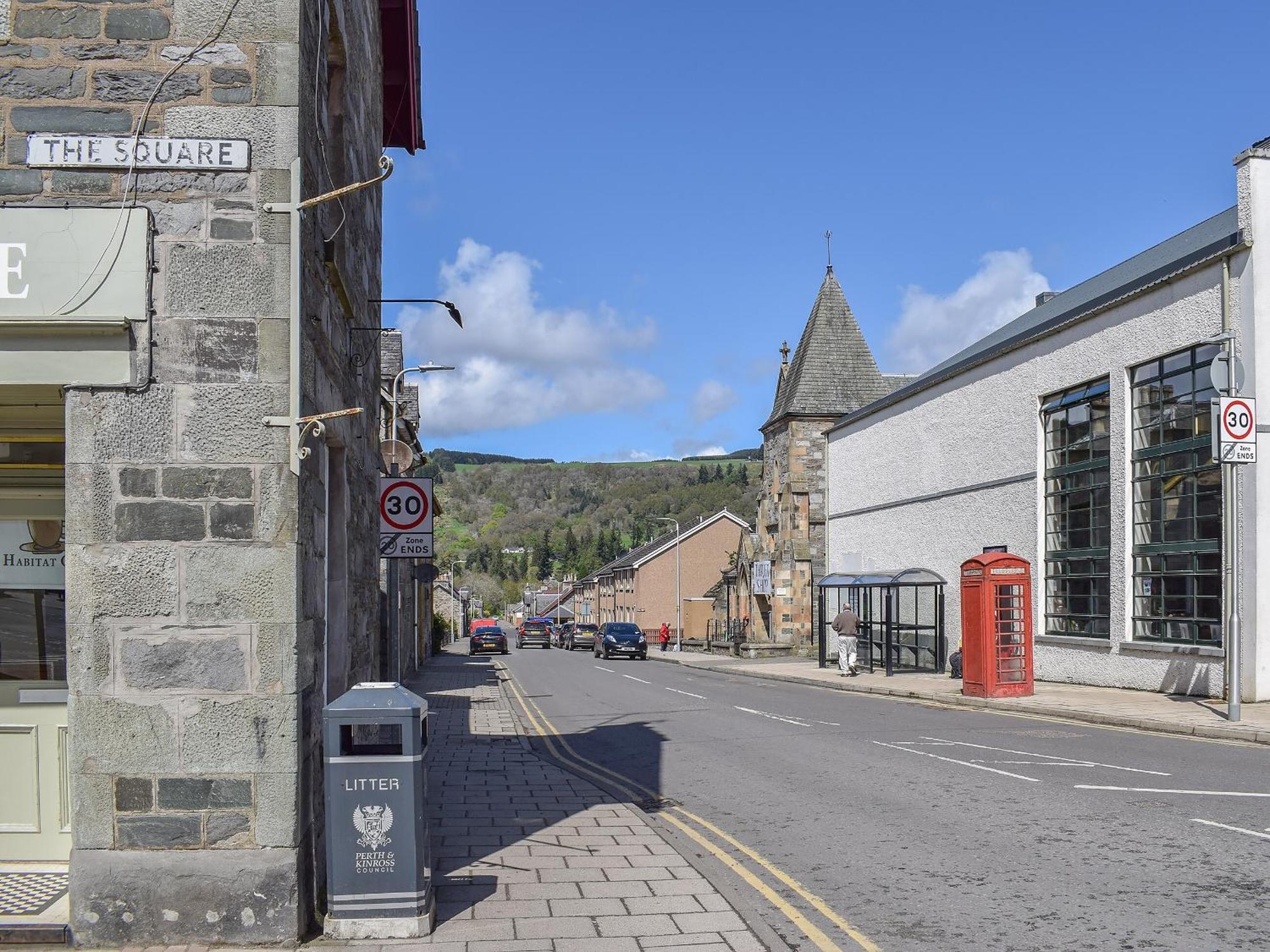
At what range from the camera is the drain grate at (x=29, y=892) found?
5.89 m

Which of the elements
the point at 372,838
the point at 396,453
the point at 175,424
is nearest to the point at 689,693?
the point at 396,453

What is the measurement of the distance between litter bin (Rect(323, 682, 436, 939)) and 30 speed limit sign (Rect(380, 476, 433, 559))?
258 inches

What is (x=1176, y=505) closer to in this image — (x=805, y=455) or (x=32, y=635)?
(x=32, y=635)

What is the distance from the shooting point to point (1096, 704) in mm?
18375

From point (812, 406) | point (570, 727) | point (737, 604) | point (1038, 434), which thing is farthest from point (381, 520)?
point (737, 604)

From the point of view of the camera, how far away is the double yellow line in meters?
6.04

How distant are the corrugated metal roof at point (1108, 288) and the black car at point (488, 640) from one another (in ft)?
69.0

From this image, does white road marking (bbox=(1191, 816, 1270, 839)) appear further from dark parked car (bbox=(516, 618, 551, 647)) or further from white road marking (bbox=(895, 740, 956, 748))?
dark parked car (bbox=(516, 618, 551, 647))

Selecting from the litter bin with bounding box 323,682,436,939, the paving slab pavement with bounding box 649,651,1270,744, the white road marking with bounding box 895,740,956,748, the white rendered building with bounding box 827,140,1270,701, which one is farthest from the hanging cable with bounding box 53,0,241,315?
the white rendered building with bounding box 827,140,1270,701

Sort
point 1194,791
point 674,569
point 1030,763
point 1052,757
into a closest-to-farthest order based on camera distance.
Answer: point 1194,791 < point 1030,763 < point 1052,757 < point 674,569

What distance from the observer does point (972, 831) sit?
8.57m

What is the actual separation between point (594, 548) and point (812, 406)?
106726 mm

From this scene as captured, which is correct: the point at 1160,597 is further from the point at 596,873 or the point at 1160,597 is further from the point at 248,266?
the point at 248,266

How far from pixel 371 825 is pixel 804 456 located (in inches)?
1538
